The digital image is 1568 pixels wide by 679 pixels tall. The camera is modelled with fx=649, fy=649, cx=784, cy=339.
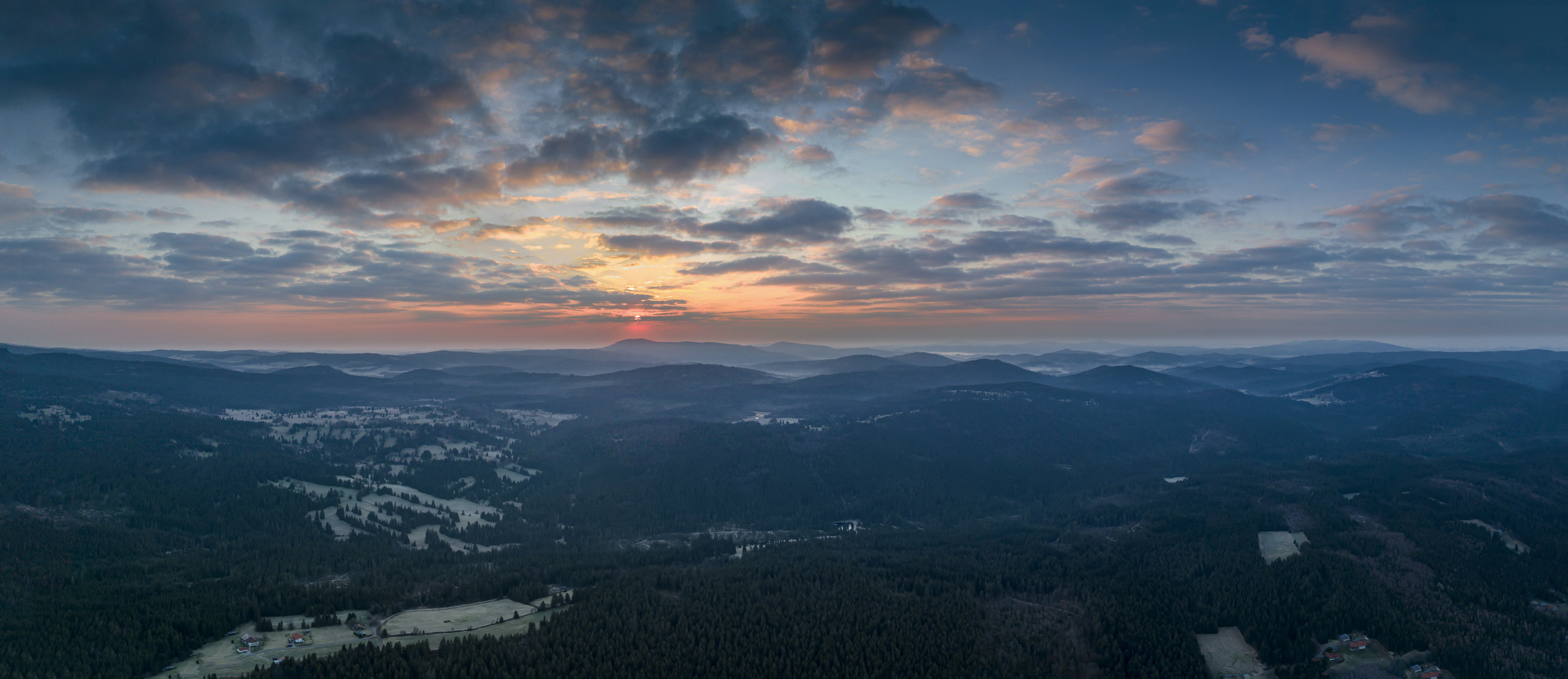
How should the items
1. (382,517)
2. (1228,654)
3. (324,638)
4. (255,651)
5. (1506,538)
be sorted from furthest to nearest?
(382,517) → (1506,538) → (1228,654) → (324,638) → (255,651)

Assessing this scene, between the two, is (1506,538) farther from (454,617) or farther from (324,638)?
(324,638)

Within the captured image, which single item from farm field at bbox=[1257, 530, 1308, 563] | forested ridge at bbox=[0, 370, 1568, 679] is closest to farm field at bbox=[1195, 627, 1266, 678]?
forested ridge at bbox=[0, 370, 1568, 679]

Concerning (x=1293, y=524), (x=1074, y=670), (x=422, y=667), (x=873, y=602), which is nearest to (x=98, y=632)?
(x=422, y=667)

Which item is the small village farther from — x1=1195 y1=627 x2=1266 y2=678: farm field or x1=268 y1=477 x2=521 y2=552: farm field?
x1=268 y1=477 x2=521 y2=552: farm field

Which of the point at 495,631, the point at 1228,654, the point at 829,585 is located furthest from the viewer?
the point at 829,585

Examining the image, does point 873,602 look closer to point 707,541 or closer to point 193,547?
point 707,541

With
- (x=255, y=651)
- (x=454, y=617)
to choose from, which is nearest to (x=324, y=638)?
(x=255, y=651)

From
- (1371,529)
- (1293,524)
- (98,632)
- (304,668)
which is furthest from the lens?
(1293,524)
